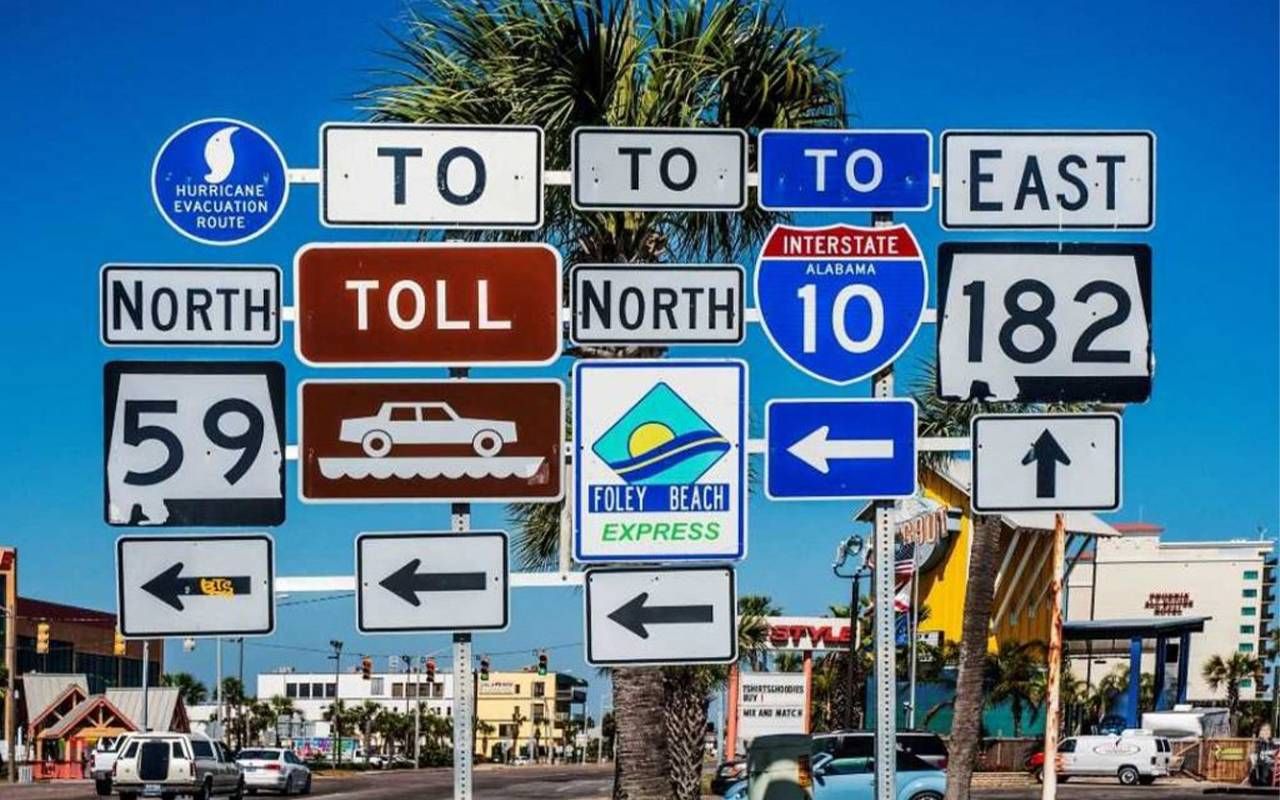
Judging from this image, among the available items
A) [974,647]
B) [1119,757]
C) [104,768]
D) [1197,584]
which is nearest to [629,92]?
[974,647]

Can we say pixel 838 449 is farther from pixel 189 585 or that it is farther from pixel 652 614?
pixel 189 585

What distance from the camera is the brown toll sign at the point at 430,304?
34.8 ft

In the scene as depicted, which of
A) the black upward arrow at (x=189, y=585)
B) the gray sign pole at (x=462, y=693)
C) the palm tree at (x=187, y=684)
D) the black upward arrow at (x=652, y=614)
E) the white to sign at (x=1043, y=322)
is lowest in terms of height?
the palm tree at (x=187, y=684)

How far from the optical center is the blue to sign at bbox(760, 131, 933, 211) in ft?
35.6

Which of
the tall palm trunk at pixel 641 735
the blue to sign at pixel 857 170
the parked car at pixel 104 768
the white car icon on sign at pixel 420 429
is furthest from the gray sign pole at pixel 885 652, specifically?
the parked car at pixel 104 768

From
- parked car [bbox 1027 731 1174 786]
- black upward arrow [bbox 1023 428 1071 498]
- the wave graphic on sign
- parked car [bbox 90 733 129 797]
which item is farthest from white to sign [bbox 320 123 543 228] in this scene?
parked car [bbox 1027 731 1174 786]

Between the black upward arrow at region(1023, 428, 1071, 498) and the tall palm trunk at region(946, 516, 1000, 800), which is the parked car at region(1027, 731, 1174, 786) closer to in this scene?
the tall palm trunk at region(946, 516, 1000, 800)

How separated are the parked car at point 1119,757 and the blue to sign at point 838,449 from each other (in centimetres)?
5504

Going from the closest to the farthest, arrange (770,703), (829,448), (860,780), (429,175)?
(429,175) → (829,448) → (770,703) → (860,780)

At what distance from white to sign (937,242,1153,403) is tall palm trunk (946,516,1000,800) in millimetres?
20557

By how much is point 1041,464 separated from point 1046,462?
3 centimetres

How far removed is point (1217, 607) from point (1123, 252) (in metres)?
173

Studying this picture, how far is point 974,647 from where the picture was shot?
32.9 meters

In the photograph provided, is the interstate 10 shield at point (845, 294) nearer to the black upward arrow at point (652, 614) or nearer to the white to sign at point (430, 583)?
the black upward arrow at point (652, 614)
